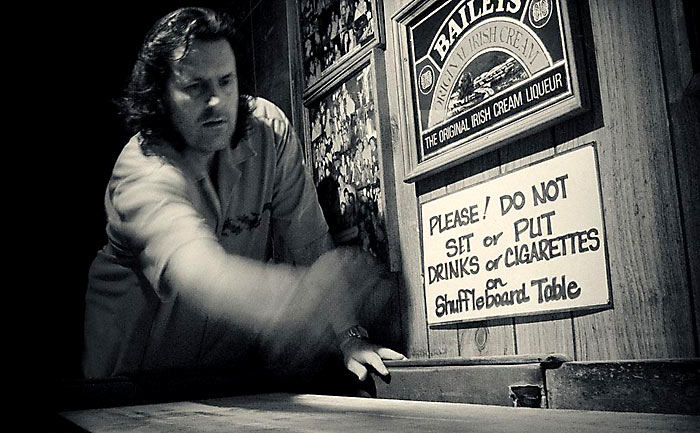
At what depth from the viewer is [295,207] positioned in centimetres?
179

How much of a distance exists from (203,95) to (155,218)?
33cm

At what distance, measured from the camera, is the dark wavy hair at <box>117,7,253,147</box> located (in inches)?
64.6

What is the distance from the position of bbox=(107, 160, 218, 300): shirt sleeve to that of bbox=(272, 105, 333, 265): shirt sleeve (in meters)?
0.27

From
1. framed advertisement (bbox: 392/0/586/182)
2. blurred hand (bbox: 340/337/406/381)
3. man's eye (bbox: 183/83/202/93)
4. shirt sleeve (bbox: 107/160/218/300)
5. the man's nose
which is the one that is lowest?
blurred hand (bbox: 340/337/406/381)

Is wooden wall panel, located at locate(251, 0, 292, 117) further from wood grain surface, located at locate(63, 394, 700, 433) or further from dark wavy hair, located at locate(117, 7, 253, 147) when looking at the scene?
wood grain surface, located at locate(63, 394, 700, 433)

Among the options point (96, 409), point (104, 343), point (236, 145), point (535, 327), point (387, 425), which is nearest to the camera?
point (387, 425)

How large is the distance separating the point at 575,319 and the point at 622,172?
0.25 meters

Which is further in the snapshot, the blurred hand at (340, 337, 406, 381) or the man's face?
the man's face

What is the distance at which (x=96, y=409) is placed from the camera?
142cm

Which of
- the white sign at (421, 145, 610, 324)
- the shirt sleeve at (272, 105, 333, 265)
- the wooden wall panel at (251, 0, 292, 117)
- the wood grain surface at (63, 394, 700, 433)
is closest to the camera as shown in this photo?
the wood grain surface at (63, 394, 700, 433)

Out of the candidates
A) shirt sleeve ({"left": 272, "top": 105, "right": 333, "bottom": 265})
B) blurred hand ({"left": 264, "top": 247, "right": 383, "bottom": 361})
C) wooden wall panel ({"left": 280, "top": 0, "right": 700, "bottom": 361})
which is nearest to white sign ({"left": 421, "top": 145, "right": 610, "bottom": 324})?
wooden wall panel ({"left": 280, "top": 0, "right": 700, "bottom": 361})

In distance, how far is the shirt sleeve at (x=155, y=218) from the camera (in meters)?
1.46

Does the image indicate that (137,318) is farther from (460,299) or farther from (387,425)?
(387,425)

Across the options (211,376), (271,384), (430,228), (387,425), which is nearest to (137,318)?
(211,376)
